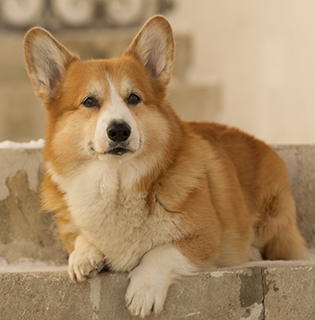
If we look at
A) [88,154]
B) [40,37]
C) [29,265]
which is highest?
[40,37]

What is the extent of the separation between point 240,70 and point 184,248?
4.02m

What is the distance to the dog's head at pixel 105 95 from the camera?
177cm

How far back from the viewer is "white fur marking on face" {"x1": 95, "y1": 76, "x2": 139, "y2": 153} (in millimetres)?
1727

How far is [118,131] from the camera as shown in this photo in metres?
1.71

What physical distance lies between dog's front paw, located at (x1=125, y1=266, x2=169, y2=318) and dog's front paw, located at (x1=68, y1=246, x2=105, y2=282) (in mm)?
163

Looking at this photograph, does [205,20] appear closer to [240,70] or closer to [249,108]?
[240,70]

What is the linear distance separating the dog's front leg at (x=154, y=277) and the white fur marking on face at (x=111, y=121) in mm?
424

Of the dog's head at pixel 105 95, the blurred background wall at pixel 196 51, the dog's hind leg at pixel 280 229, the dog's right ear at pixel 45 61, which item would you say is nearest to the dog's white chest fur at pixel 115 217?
the dog's head at pixel 105 95

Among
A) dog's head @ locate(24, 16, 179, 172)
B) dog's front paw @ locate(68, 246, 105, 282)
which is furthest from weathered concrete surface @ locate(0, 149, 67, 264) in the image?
dog's front paw @ locate(68, 246, 105, 282)

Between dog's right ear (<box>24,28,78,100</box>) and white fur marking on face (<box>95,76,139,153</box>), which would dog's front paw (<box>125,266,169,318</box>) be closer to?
white fur marking on face (<box>95,76,139,153</box>)

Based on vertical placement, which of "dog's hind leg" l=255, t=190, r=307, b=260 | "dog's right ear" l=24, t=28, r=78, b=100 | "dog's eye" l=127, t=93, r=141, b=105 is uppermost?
"dog's right ear" l=24, t=28, r=78, b=100

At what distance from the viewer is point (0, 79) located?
578 centimetres

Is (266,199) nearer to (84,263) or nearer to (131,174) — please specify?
(131,174)

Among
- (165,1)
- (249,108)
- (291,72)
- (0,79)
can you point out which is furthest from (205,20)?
(0,79)
